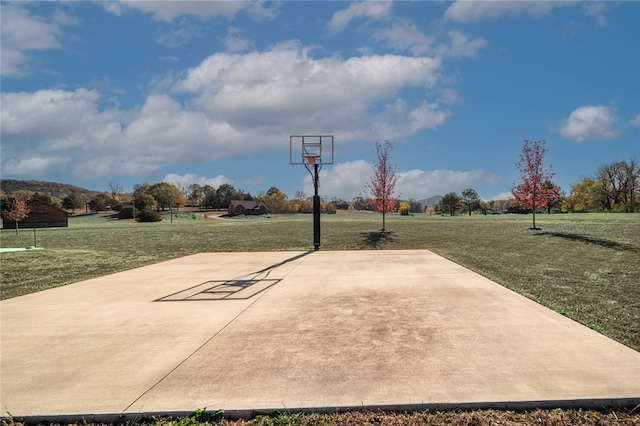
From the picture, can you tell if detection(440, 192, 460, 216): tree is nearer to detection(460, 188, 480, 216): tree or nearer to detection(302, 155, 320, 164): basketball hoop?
detection(460, 188, 480, 216): tree

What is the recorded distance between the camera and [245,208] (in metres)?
87.2

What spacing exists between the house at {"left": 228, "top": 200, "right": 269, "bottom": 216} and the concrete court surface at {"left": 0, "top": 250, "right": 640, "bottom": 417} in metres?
80.1

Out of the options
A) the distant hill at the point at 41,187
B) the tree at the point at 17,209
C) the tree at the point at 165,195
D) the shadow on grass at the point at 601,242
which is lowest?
the shadow on grass at the point at 601,242

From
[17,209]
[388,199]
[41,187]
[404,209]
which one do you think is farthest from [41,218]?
[41,187]

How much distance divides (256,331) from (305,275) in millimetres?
4583

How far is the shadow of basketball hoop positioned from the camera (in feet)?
23.6

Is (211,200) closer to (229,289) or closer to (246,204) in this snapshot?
(246,204)


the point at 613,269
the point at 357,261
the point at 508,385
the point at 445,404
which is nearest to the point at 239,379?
the point at 445,404

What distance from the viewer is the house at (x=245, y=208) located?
8650 centimetres

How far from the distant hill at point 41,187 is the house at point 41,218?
98.4 meters

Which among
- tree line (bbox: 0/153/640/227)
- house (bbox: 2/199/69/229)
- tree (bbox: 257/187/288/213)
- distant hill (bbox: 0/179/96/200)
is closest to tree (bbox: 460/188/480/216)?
tree line (bbox: 0/153/640/227)

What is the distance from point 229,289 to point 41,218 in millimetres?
46049

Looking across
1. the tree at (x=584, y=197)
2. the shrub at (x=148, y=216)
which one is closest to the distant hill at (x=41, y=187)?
the shrub at (x=148, y=216)

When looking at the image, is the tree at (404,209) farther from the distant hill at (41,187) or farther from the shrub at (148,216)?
the distant hill at (41,187)
